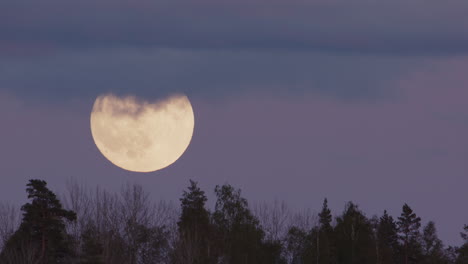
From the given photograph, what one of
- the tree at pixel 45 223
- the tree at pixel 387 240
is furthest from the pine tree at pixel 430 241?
the tree at pixel 45 223

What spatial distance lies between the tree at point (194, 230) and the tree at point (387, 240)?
1884 cm

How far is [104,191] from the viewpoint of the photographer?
357ft

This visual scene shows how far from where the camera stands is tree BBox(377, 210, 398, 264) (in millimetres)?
110387

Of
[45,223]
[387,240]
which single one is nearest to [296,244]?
[387,240]

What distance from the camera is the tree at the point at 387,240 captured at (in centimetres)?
11039

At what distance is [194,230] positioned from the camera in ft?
365

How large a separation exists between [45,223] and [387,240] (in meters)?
65.8

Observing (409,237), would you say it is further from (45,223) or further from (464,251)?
(45,223)

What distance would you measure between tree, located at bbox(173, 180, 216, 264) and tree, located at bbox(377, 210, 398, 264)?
1884 centimetres

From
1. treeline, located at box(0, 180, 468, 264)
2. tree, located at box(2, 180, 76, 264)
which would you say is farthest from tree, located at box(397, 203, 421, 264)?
tree, located at box(2, 180, 76, 264)

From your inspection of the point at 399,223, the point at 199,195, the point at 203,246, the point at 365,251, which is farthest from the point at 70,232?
the point at 399,223

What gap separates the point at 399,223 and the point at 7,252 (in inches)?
2390

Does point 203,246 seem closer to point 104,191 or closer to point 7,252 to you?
point 104,191

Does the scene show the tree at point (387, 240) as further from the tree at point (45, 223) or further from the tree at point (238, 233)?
the tree at point (45, 223)
